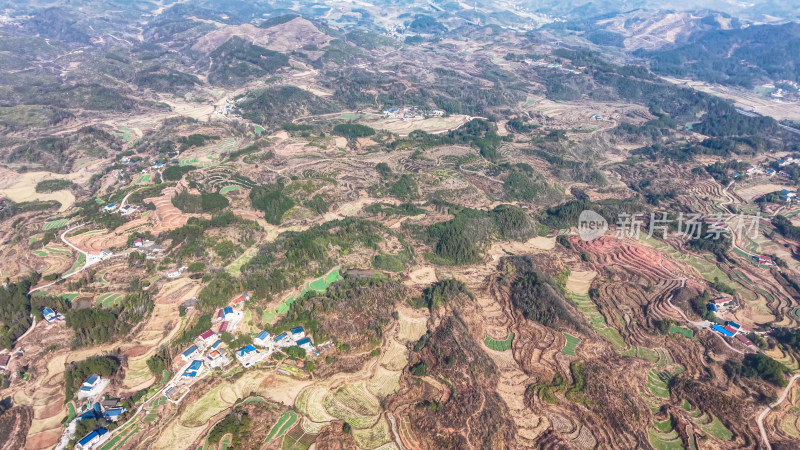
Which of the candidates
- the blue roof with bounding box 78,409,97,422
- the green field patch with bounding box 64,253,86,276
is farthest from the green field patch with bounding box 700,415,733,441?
the green field patch with bounding box 64,253,86,276

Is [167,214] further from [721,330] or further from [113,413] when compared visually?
[721,330]

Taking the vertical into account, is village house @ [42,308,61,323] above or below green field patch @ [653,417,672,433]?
above

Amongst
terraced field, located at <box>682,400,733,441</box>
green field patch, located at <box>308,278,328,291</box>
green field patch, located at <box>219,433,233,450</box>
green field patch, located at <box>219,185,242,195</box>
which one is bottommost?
green field patch, located at <box>219,185,242,195</box>

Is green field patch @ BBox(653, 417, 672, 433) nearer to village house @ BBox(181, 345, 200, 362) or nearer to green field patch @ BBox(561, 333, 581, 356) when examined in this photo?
green field patch @ BBox(561, 333, 581, 356)

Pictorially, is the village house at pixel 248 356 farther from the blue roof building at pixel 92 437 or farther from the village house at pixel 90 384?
the village house at pixel 90 384

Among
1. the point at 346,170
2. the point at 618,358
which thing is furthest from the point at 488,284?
the point at 346,170

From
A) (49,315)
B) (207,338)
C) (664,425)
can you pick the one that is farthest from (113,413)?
(664,425)
